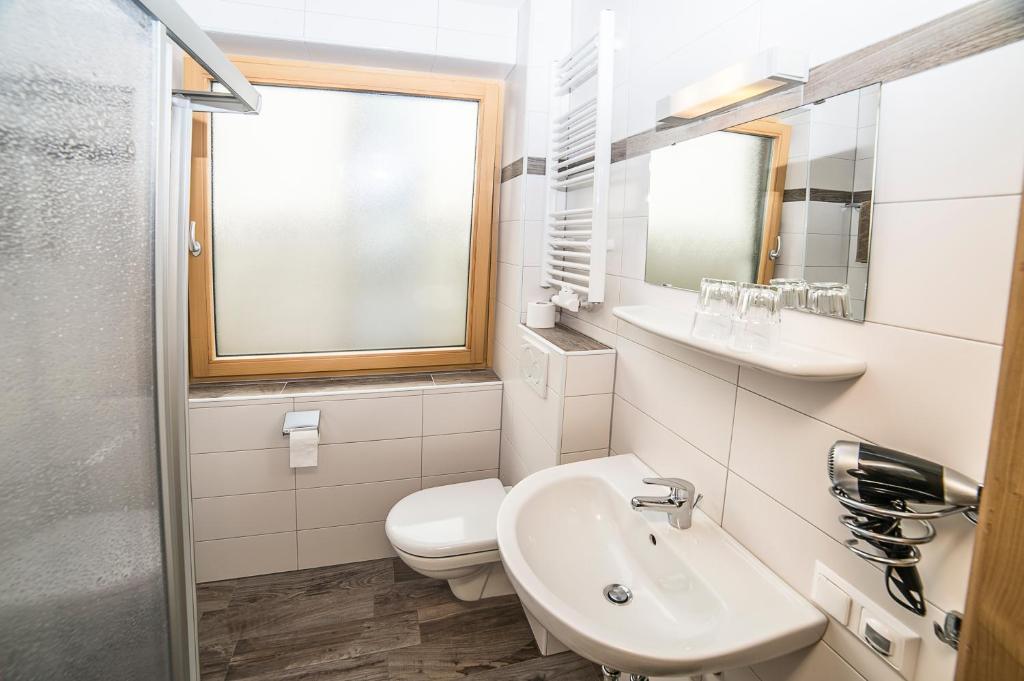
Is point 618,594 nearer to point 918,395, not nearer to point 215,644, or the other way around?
point 918,395

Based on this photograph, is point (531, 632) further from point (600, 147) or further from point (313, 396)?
point (600, 147)

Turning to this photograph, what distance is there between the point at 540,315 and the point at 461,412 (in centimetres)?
60

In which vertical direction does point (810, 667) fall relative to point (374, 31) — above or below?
below

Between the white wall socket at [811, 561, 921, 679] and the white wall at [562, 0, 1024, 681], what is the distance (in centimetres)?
2

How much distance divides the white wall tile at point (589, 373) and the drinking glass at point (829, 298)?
0.79 m

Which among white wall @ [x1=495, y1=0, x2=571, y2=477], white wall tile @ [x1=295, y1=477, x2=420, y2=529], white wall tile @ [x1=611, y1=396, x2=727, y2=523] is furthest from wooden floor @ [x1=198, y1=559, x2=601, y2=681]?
white wall tile @ [x1=611, y1=396, x2=727, y2=523]

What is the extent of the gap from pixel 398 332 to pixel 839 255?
191 cm

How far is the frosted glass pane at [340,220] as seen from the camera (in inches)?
85.8

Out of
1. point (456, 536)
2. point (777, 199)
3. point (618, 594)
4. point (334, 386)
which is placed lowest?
point (456, 536)

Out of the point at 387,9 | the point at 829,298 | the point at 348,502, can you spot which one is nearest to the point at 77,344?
the point at 829,298

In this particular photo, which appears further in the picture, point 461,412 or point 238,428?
point 461,412

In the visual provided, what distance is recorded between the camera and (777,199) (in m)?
1.07

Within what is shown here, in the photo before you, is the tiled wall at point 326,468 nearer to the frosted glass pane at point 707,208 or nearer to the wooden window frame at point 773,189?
the frosted glass pane at point 707,208

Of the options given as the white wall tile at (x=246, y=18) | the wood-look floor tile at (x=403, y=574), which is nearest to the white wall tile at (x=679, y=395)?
the wood-look floor tile at (x=403, y=574)
